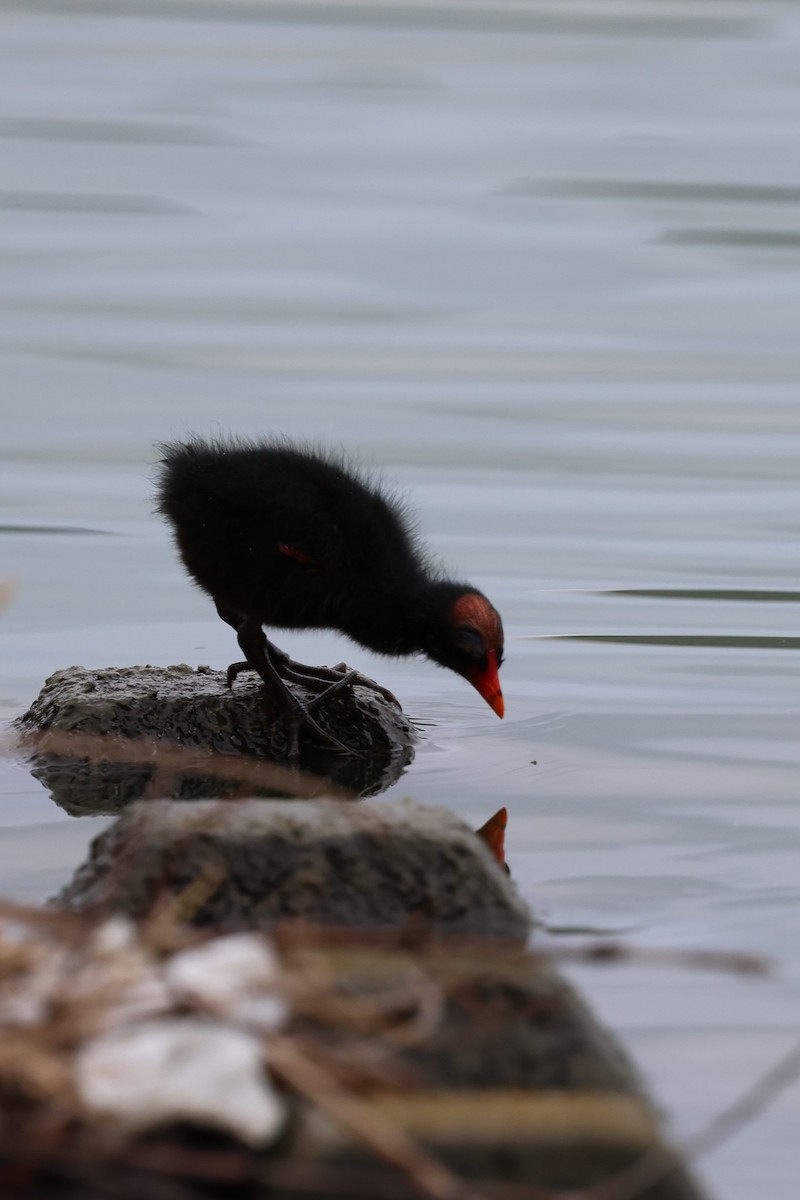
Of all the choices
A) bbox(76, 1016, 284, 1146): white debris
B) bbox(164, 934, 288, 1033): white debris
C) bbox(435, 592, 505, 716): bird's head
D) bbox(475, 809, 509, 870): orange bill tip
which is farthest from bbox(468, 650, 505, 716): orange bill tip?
bbox(76, 1016, 284, 1146): white debris

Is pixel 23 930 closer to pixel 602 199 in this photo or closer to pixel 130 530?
pixel 130 530

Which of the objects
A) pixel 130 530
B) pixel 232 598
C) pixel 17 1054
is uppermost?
pixel 17 1054

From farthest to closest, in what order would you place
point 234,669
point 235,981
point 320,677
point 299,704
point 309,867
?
point 320,677
point 234,669
point 299,704
point 309,867
point 235,981

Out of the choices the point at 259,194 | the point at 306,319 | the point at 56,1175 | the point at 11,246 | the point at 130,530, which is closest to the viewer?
the point at 56,1175

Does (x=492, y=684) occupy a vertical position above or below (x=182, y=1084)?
below

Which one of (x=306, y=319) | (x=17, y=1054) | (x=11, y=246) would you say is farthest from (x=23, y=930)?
(x=11, y=246)

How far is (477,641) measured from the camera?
507cm

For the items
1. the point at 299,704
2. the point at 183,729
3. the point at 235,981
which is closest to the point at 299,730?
the point at 299,704

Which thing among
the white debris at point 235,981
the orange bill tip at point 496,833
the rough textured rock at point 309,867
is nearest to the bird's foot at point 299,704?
the orange bill tip at point 496,833

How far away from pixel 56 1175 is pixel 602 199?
11668mm

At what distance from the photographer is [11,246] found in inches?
467

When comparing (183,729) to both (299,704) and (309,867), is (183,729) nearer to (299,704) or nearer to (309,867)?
(299,704)

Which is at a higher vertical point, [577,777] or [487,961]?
[487,961]

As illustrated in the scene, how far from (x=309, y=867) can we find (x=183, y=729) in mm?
1773
